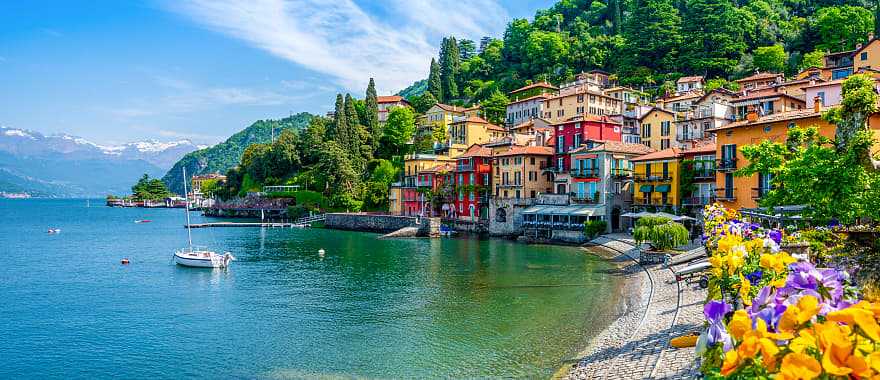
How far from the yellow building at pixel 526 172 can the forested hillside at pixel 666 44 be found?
1497 inches

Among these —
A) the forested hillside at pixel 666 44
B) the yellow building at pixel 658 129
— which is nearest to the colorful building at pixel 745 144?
the yellow building at pixel 658 129

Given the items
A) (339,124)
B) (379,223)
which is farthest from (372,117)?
(379,223)

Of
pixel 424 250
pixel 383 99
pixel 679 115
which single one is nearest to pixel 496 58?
pixel 383 99

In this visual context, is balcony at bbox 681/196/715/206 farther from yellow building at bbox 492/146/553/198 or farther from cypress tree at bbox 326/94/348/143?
cypress tree at bbox 326/94/348/143

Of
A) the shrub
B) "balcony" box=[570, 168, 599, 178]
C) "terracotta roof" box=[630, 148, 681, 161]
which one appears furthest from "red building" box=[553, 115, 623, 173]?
the shrub

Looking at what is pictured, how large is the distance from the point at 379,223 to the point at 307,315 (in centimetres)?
4912

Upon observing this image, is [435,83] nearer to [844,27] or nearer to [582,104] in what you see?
[582,104]

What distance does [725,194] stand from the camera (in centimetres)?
4122

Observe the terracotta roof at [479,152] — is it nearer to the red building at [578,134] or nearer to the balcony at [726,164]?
the red building at [578,134]

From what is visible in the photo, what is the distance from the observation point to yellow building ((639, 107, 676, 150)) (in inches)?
2437

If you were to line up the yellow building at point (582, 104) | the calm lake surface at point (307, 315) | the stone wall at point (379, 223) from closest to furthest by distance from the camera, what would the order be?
the calm lake surface at point (307, 315) → the stone wall at point (379, 223) → the yellow building at point (582, 104)

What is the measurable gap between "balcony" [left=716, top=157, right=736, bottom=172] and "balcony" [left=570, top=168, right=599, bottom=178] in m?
14.0

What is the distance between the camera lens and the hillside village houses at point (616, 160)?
1645 inches

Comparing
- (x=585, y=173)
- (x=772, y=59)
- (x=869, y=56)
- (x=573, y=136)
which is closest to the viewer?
(x=585, y=173)
